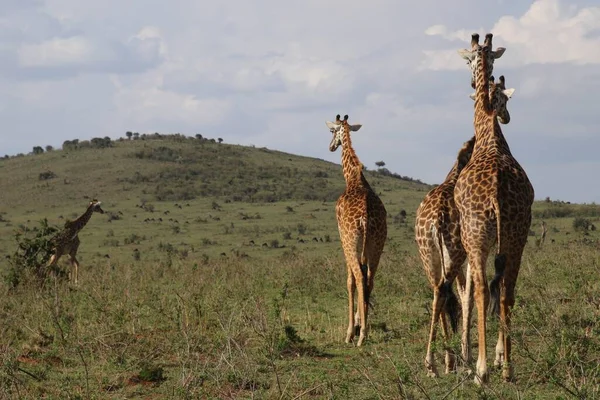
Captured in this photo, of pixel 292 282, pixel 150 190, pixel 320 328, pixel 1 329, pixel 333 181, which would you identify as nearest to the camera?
pixel 1 329

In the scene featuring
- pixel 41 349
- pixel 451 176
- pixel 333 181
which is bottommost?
pixel 41 349

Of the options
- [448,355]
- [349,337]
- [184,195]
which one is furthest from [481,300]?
[184,195]

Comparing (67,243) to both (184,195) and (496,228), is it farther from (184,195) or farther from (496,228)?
(184,195)

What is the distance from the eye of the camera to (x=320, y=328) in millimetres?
10742

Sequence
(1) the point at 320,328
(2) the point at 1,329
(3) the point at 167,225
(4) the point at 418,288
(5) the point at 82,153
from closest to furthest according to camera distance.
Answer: (2) the point at 1,329, (1) the point at 320,328, (4) the point at 418,288, (3) the point at 167,225, (5) the point at 82,153

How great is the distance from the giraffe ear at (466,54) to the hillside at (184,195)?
52.6 ft

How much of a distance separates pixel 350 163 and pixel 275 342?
3.43m

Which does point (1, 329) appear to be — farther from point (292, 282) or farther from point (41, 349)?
point (292, 282)

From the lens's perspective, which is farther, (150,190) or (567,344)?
(150,190)

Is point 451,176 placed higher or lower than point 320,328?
higher

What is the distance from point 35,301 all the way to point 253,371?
5157 millimetres

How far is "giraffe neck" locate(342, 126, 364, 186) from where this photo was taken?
1062cm

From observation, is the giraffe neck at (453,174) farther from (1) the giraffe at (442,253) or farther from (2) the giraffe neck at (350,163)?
(2) the giraffe neck at (350,163)

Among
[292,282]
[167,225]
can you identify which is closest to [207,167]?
[167,225]
